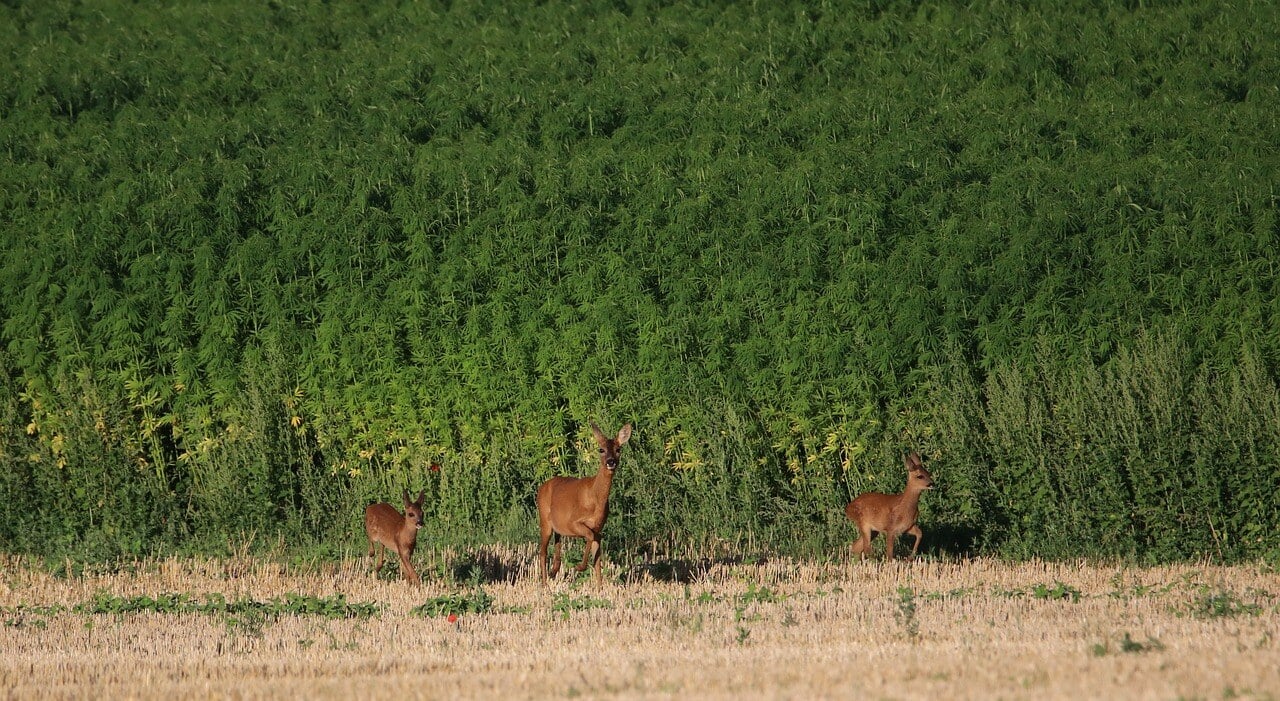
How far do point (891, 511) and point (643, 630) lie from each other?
3237 millimetres

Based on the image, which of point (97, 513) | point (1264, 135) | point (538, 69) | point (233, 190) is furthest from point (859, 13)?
point (97, 513)

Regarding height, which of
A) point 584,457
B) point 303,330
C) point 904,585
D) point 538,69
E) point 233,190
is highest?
point 538,69

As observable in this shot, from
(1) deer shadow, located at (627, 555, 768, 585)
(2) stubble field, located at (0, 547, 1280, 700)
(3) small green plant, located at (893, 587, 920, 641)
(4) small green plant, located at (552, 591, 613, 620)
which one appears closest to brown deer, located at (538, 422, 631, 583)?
(2) stubble field, located at (0, 547, 1280, 700)

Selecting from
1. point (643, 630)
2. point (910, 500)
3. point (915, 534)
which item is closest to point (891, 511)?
point (910, 500)

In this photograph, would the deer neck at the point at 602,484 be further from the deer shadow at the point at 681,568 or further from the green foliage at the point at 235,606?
the green foliage at the point at 235,606

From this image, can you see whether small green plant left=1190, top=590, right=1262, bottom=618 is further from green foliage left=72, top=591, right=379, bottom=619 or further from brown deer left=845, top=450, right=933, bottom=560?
green foliage left=72, top=591, right=379, bottom=619

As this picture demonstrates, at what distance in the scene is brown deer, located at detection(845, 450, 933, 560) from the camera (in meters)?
11.5

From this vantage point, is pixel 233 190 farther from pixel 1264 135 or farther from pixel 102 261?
pixel 1264 135

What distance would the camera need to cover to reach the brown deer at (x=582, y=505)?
10.6 meters

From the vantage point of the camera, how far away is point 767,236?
45.9 feet

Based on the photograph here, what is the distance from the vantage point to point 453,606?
1002cm

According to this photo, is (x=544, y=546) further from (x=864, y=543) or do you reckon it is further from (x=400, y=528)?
(x=864, y=543)

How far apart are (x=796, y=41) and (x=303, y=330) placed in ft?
33.9

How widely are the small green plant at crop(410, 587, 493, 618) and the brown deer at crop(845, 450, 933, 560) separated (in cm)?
334
